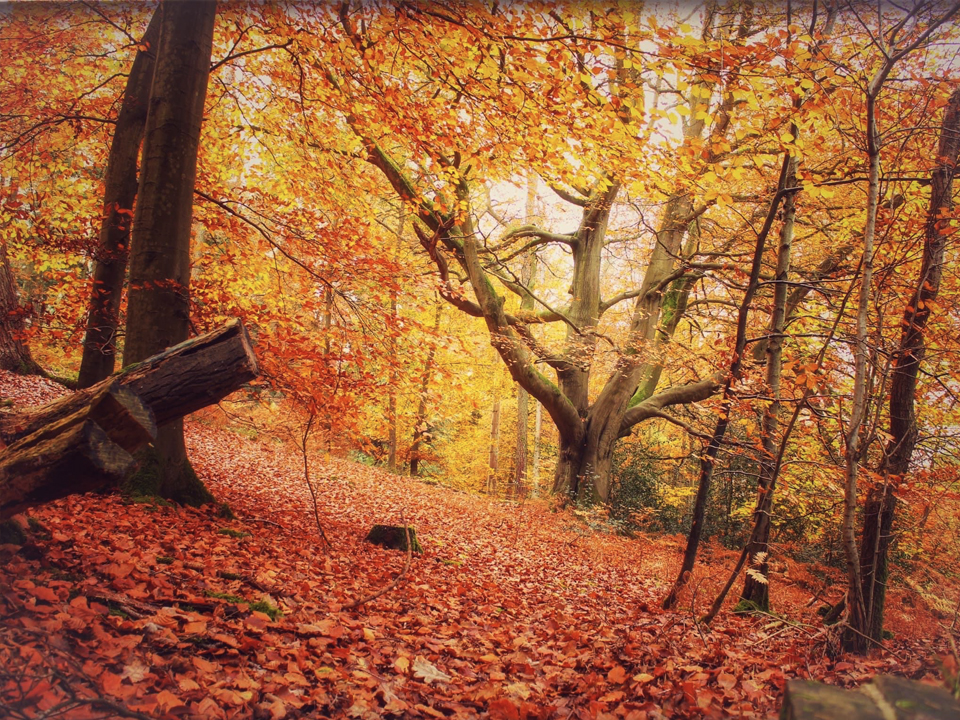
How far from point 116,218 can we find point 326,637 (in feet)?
19.0

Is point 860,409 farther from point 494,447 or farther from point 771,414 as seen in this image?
point 494,447

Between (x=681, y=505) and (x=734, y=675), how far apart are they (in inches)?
516

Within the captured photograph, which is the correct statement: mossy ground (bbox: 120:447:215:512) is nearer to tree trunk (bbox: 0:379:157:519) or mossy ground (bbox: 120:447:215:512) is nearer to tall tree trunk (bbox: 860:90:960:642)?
tree trunk (bbox: 0:379:157:519)

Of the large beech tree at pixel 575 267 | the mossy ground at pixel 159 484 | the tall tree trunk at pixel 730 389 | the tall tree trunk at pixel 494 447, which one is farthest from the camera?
the tall tree trunk at pixel 494 447

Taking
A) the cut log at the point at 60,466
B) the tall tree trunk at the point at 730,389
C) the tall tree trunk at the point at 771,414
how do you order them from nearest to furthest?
the cut log at the point at 60,466 < the tall tree trunk at the point at 730,389 < the tall tree trunk at the point at 771,414

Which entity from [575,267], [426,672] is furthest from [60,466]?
[575,267]

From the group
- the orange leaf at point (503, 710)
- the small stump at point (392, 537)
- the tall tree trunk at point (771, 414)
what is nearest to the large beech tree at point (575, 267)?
the tall tree trunk at point (771, 414)

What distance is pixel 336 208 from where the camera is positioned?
6.91 meters

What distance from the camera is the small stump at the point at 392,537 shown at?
5965mm

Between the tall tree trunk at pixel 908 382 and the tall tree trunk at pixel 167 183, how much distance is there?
234 inches

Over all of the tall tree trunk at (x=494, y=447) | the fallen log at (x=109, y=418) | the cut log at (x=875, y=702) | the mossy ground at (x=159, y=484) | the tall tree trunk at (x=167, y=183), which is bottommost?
the tall tree trunk at (x=494, y=447)

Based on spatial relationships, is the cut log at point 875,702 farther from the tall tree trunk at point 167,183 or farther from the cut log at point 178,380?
the tall tree trunk at point 167,183

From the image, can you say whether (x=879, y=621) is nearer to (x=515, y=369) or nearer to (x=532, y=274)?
(x=515, y=369)

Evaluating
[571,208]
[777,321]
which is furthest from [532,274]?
[777,321]
